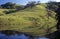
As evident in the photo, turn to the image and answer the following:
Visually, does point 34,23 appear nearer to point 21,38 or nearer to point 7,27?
point 7,27

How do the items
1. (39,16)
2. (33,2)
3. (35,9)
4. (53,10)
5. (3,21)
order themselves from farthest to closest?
(33,2) < (35,9) < (53,10) < (39,16) < (3,21)

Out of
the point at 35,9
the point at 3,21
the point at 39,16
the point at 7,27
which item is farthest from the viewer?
the point at 35,9

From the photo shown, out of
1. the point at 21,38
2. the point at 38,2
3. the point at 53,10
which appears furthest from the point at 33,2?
the point at 21,38

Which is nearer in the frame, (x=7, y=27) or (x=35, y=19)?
(x=7, y=27)

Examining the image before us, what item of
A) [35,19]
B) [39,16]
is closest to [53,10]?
[39,16]

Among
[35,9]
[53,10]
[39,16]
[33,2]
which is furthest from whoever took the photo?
[33,2]

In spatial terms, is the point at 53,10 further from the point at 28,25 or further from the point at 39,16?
the point at 28,25

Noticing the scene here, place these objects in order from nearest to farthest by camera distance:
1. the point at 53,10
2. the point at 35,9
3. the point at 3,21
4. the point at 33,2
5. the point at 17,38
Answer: the point at 17,38, the point at 3,21, the point at 53,10, the point at 35,9, the point at 33,2

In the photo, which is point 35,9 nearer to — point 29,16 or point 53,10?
point 53,10

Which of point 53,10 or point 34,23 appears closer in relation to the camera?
point 34,23
